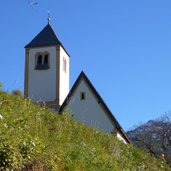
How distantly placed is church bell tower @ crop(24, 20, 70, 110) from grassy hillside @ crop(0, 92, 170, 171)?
35.5m

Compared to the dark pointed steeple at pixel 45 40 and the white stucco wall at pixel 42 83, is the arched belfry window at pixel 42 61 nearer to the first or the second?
the white stucco wall at pixel 42 83

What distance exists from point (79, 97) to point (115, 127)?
3.96 metres

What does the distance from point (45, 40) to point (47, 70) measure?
4.43 meters

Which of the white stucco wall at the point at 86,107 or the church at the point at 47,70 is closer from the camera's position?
the white stucco wall at the point at 86,107

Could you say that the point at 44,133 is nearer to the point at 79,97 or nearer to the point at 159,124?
the point at 79,97

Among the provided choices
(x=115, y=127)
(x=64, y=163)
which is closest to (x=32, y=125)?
(x=64, y=163)

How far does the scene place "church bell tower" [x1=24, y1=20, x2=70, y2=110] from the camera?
50.0m

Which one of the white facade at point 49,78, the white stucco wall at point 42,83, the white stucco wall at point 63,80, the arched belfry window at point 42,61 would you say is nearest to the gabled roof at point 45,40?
the white facade at point 49,78

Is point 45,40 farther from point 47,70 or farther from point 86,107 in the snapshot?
point 86,107

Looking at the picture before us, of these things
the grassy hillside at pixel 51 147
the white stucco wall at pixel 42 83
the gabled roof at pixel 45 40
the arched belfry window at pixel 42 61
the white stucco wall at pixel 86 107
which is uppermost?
the gabled roof at pixel 45 40

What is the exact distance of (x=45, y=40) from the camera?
54750 millimetres

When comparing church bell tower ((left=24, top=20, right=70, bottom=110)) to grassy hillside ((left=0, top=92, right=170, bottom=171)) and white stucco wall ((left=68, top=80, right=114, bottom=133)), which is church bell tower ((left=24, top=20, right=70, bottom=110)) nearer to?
white stucco wall ((left=68, top=80, right=114, bottom=133))

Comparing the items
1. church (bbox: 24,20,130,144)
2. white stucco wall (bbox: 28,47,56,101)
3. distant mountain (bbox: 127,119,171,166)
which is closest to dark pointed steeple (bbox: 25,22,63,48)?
church (bbox: 24,20,130,144)

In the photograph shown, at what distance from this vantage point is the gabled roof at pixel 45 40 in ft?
177
